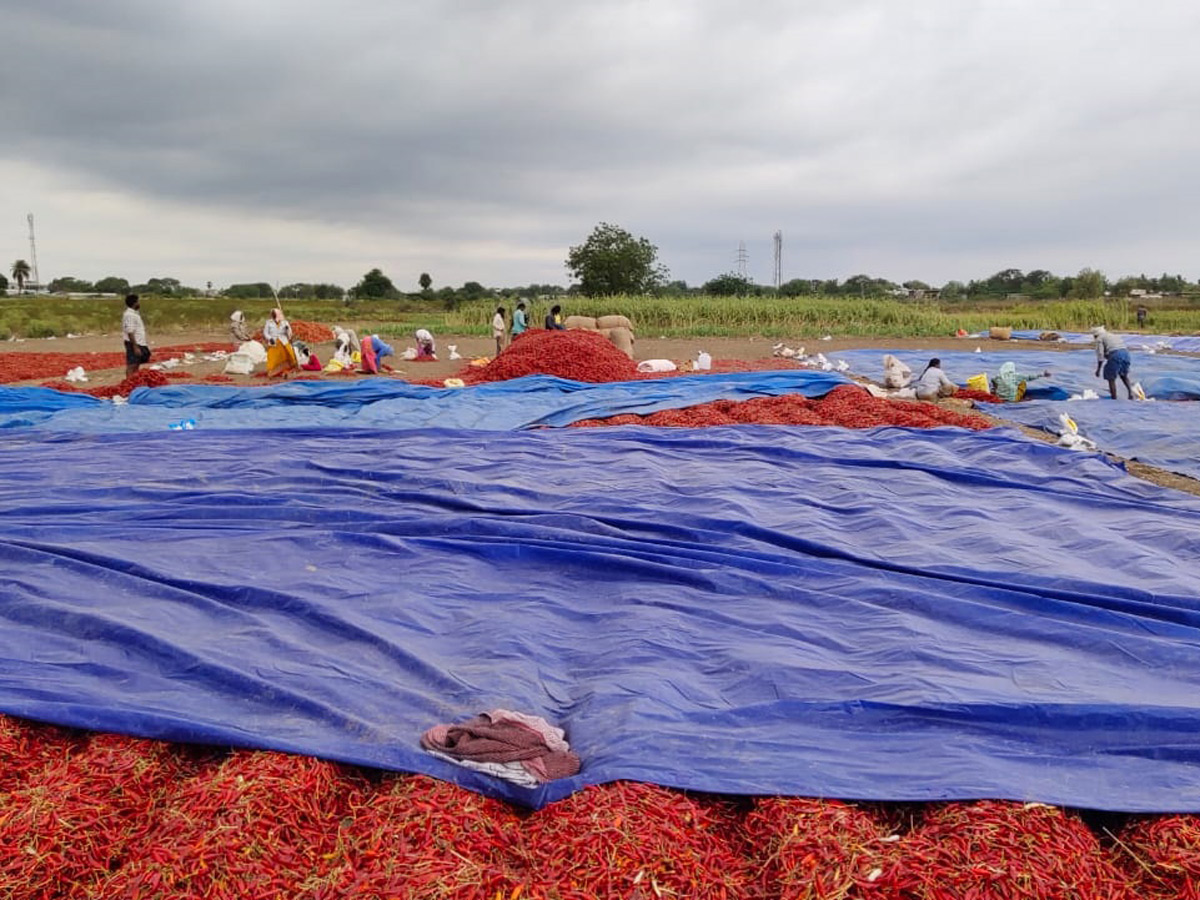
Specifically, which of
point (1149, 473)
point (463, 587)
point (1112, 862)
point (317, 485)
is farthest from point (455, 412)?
point (1112, 862)

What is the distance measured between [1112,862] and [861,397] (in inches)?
293

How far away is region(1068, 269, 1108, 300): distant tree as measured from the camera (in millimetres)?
38869

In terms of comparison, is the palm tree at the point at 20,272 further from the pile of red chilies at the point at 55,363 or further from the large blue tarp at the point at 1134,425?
the large blue tarp at the point at 1134,425

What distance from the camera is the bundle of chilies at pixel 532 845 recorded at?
2.07 metres

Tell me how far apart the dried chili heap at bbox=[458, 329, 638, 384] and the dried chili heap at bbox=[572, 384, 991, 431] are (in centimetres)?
293

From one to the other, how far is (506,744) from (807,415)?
6.58 metres

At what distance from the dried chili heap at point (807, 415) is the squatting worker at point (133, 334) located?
7499 millimetres

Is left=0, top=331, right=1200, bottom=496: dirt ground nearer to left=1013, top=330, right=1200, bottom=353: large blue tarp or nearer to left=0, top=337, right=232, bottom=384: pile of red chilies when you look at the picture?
left=0, top=337, right=232, bottom=384: pile of red chilies

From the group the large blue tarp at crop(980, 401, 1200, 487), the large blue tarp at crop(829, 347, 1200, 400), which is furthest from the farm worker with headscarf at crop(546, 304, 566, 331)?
the large blue tarp at crop(980, 401, 1200, 487)

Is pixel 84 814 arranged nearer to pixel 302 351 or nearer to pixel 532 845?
pixel 532 845

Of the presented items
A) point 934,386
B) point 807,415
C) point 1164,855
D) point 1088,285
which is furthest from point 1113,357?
point 1088,285

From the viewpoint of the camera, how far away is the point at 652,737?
8.59 feet

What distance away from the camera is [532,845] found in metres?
2.24

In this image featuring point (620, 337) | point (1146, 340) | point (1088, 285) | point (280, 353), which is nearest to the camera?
point (280, 353)
